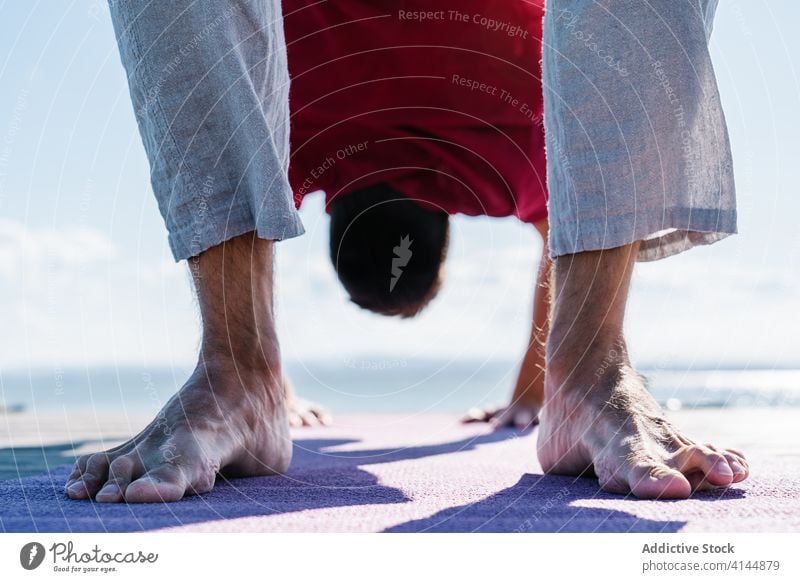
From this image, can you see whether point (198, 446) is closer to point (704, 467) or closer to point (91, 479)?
point (91, 479)

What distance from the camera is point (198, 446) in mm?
663

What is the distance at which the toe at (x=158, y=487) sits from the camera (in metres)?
0.60

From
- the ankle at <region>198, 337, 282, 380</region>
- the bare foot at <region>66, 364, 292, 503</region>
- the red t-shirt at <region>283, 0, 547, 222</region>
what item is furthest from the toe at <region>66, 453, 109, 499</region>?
the red t-shirt at <region>283, 0, 547, 222</region>

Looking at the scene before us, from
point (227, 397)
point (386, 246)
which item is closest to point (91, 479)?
point (227, 397)

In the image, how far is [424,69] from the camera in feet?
4.18

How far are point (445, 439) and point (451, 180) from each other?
1.61ft

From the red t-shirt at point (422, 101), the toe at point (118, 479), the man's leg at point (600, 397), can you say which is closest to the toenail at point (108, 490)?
the toe at point (118, 479)

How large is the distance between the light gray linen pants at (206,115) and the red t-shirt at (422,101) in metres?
0.47

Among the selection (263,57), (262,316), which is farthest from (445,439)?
(263,57)

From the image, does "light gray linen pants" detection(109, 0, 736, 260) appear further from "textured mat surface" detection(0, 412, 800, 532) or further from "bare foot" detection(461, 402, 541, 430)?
"bare foot" detection(461, 402, 541, 430)

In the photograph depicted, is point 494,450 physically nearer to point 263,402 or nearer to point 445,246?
point 263,402
